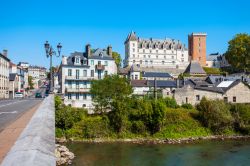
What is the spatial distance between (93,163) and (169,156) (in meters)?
7.91

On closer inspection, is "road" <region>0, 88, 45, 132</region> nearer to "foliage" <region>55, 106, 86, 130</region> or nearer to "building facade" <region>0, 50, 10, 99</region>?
"foliage" <region>55, 106, 86, 130</region>

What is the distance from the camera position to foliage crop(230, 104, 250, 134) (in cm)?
4338

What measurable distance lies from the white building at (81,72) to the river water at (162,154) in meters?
16.6

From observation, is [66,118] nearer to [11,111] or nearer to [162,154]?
[162,154]

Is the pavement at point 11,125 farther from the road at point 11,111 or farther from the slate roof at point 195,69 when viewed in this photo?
the slate roof at point 195,69

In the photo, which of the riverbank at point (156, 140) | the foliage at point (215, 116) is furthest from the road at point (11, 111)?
the foliage at point (215, 116)

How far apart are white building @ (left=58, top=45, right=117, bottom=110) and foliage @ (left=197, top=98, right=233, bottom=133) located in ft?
59.8

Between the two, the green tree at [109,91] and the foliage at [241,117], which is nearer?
the foliage at [241,117]

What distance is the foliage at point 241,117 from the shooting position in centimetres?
4338

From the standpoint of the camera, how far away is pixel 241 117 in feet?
146

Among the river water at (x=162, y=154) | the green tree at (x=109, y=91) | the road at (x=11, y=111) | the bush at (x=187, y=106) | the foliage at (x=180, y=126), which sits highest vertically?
the green tree at (x=109, y=91)

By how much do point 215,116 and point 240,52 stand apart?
4539cm

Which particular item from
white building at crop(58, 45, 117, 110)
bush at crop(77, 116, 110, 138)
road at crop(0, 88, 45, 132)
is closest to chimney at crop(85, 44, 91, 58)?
white building at crop(58, 45, 117, 110)

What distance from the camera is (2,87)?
57375mm
